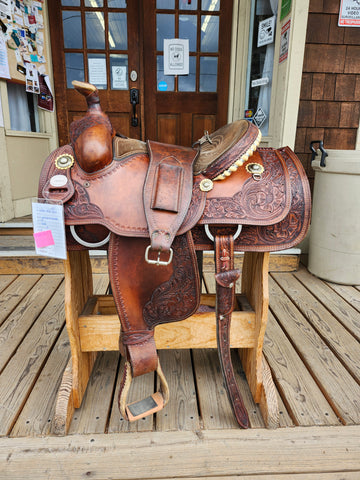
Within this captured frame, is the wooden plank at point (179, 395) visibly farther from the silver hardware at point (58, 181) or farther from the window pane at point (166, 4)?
the window pane at point (166, 4)

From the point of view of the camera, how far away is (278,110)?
7.98 feet

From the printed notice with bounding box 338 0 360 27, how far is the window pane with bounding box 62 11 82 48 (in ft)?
7.25

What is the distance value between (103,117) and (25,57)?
2334 mm

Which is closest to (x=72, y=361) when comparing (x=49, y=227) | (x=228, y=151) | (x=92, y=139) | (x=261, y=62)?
(x=49, y=227)

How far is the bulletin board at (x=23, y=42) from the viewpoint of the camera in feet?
8.25

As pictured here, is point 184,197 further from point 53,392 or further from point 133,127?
point 133,127

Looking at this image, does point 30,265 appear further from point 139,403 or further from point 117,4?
point 117,4

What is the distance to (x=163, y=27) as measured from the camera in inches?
117

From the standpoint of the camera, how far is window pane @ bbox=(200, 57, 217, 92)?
3.07m

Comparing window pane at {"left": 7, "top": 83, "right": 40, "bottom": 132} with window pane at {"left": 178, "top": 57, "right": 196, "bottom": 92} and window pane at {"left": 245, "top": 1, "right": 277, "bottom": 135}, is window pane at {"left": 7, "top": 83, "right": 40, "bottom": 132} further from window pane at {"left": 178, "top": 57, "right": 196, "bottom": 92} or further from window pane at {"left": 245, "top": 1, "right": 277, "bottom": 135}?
window pane at {"left": 245, "top": 1, "right": 277, "bottom": 135}

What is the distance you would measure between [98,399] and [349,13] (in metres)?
2.95

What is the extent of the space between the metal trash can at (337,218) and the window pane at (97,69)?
83.1 inches

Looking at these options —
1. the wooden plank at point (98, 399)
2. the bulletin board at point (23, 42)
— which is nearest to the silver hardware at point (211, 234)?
the wooden plank at point (98, 399)

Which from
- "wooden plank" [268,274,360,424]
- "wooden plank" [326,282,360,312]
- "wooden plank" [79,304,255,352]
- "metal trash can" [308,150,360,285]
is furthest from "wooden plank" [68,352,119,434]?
"metal trash can" [308,150,360,285]
